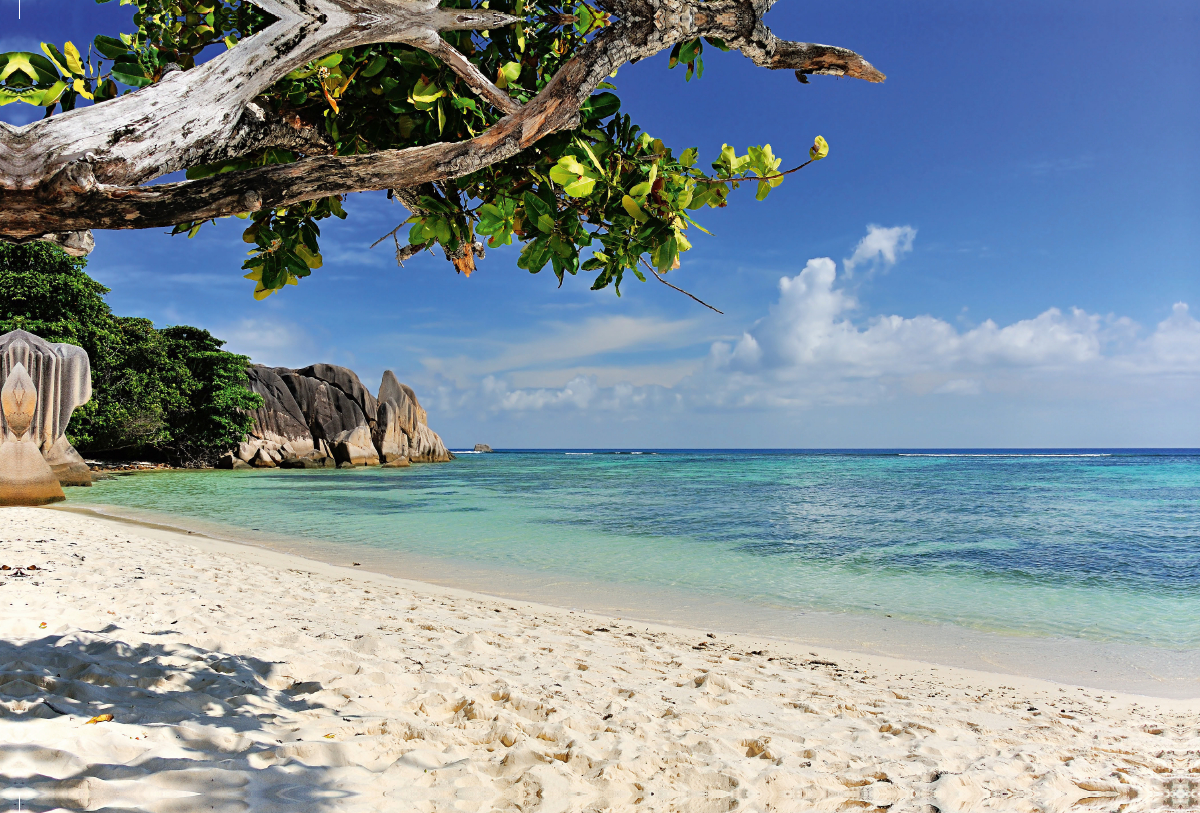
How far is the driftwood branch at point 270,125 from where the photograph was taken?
156cm

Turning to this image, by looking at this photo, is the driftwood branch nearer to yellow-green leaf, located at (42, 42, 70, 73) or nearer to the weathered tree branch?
the weathered tree branch

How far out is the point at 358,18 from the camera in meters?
1.86

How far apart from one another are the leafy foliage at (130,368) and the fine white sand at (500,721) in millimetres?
20349

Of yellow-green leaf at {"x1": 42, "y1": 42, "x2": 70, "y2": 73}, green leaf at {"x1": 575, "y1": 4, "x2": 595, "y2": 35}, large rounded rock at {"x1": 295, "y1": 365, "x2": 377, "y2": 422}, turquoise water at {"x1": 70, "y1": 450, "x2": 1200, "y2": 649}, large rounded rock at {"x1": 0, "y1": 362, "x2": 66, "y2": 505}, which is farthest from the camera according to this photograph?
large rounded rock at {"x1": 295, "y1": 365, "x2": 377, "y2": 422}

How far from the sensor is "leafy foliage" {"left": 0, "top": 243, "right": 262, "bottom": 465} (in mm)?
20938

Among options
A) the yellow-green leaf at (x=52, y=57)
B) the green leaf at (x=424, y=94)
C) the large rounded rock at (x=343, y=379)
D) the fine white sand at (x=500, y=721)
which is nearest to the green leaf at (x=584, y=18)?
the green leaf at (x=424, y=94)

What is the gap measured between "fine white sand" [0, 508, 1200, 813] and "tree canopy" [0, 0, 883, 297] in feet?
6.65

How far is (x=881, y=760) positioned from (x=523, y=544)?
9.74 metres

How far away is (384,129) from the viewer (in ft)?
8.00

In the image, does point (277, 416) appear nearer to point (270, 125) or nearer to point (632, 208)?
point (270, 125)

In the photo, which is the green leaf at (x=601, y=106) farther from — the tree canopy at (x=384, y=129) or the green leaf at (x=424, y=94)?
the green leaf at (x=424, y=94)

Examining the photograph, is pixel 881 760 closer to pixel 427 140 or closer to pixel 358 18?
pixel 427 140

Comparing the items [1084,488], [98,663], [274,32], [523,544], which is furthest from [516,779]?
[1084,488]

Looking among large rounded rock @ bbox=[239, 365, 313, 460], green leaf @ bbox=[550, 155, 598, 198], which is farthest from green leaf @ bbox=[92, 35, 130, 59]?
large rounded rock @ bbox=[239, 365, 313, 460]
